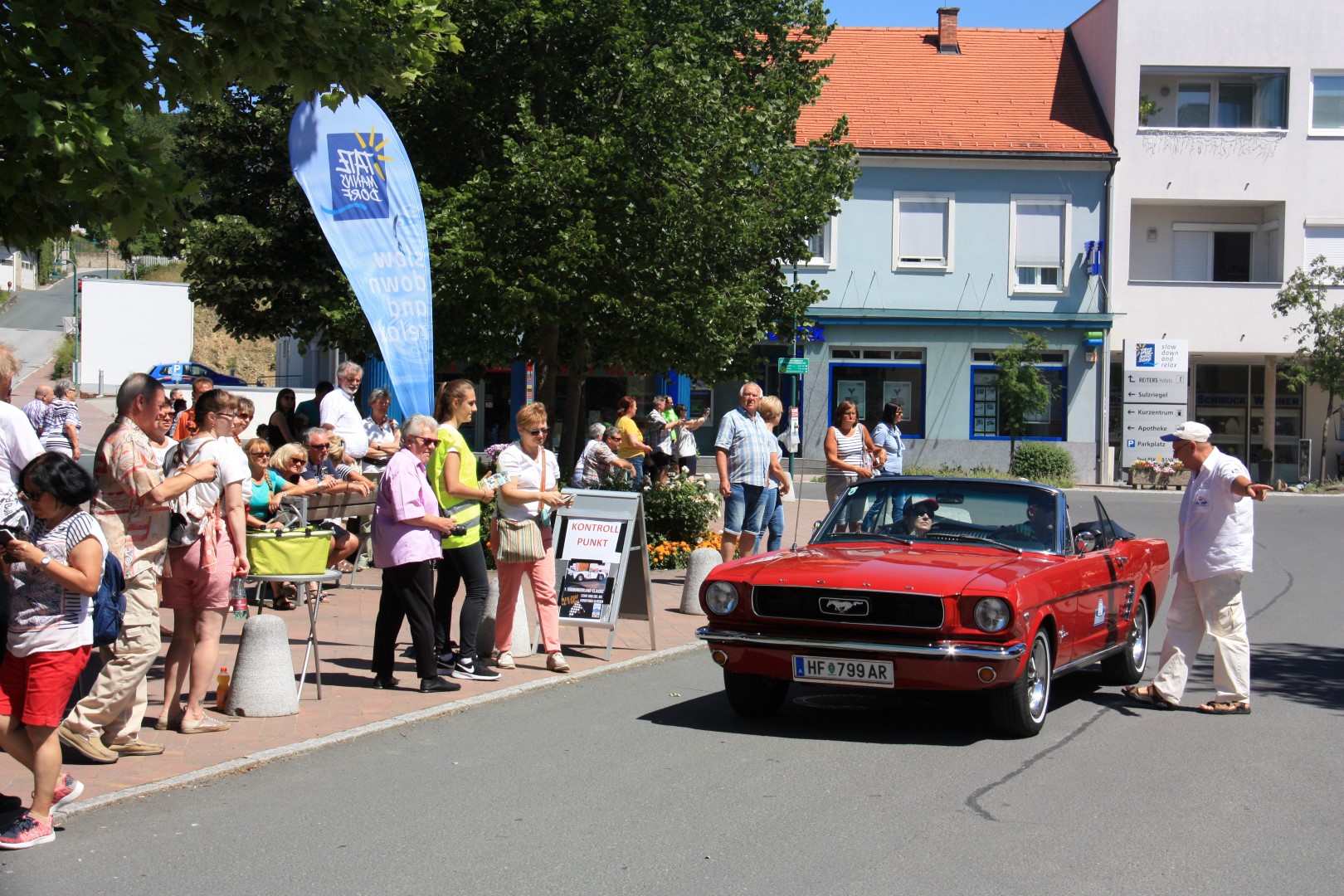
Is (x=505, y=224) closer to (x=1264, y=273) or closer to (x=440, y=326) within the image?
(x=440, y=326)

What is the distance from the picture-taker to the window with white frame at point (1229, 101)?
36.0 metres

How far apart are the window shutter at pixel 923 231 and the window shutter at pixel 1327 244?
9.59m

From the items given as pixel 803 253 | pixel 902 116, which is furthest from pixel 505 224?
pixel 902 116

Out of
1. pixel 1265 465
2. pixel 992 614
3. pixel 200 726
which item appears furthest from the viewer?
pixel 1265 465

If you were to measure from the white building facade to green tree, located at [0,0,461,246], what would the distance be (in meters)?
31.1

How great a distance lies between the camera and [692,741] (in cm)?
761

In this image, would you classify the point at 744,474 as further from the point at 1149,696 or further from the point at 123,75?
the point at 123,75

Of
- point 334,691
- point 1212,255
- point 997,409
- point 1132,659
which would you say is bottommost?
point 334,691

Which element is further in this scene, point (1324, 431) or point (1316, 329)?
point (1324, 431)

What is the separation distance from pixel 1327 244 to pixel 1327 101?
12.3 ft

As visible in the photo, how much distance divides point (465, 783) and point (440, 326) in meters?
13.1

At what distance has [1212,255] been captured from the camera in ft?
121

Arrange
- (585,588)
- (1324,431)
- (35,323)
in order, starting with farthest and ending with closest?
1. (35,323)
2. (1324,431)
3. (585,588)

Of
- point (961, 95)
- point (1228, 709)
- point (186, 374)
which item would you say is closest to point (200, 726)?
point (1228, 709)
